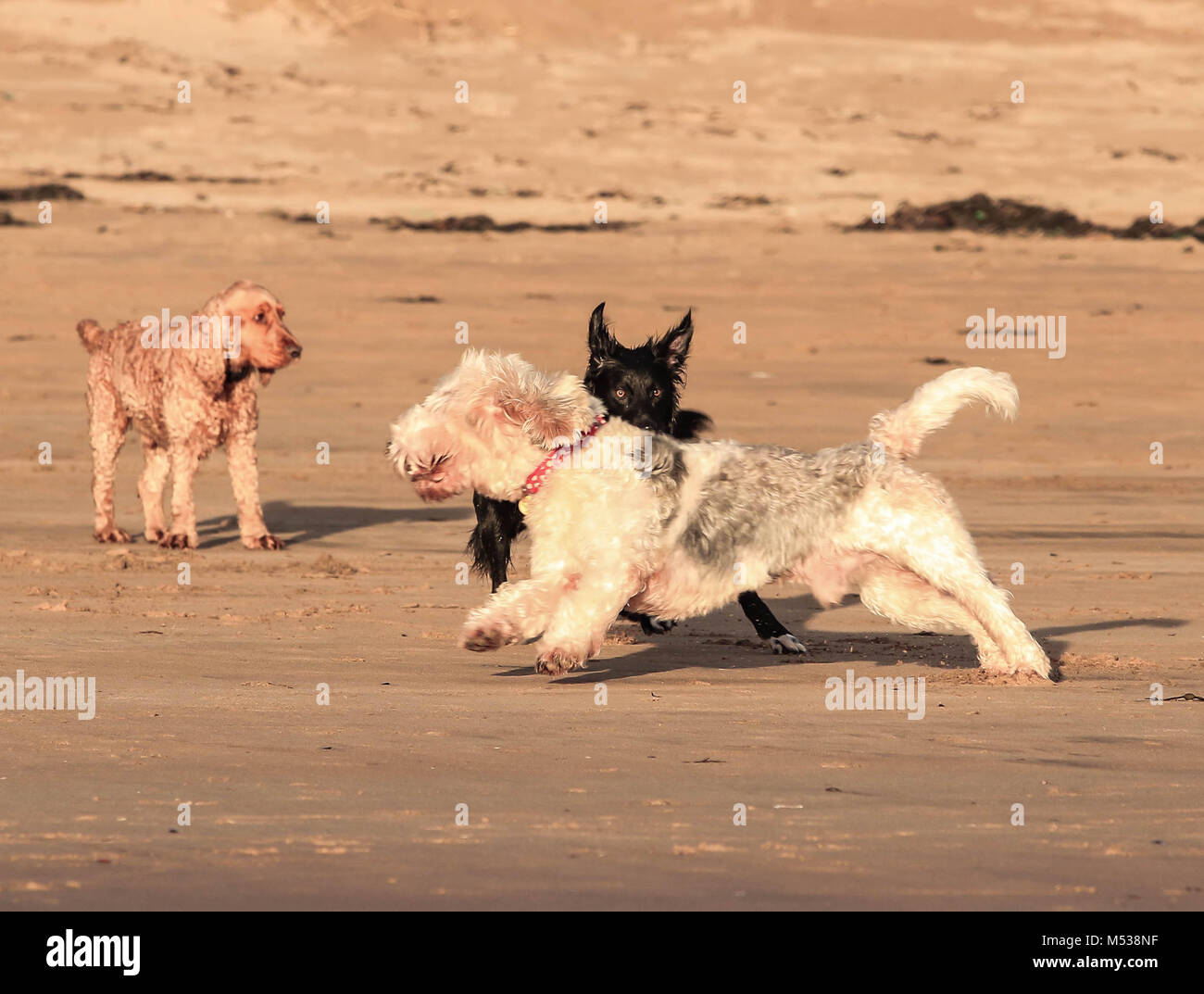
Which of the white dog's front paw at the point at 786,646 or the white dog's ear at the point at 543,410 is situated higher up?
the white dog's ear at the point at 543,410

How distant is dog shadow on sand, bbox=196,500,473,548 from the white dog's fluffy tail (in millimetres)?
5636

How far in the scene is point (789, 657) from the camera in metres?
8.66

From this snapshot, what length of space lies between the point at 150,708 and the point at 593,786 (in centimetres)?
195

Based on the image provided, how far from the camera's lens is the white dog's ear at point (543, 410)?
24.6 ft

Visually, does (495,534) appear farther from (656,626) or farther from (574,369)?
(574,369)

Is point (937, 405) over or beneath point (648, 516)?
over

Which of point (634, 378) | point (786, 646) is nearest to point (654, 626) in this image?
point (786, 646)

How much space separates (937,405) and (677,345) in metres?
2.02

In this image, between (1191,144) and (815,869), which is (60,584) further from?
(1191,144)

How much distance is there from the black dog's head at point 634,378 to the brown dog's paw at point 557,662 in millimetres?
1753

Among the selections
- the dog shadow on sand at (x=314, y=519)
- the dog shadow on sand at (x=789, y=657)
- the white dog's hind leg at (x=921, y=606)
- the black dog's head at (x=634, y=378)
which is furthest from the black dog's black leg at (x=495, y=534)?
the dog shadow on sand at (x=314, y=519)

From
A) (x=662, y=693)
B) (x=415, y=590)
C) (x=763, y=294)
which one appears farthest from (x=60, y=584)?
(x=763, y=294)

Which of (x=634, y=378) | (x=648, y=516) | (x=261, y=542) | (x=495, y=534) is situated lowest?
(x=261, y=542)

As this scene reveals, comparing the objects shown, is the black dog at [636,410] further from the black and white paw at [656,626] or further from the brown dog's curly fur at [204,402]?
the brown dog's curly fur at [204,402]
